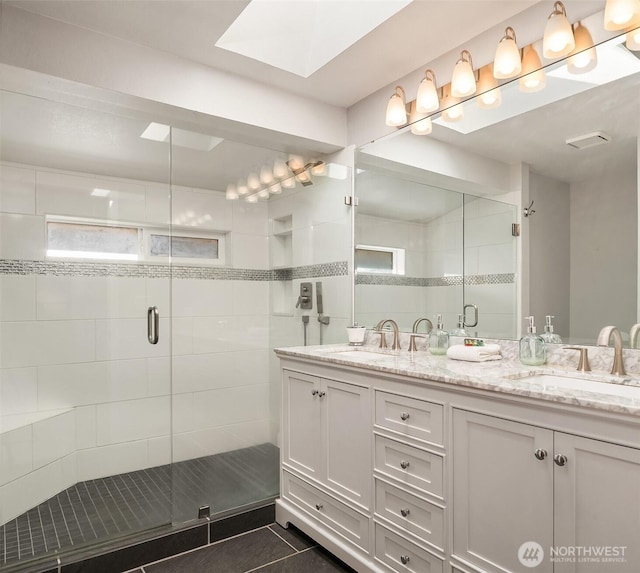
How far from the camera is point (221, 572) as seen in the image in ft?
6.44

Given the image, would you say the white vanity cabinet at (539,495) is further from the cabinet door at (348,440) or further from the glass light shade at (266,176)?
the glass light shade at (266,176)

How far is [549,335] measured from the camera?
1877mm

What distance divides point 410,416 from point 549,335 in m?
0.71

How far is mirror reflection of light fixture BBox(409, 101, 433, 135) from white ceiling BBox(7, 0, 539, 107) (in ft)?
0.74

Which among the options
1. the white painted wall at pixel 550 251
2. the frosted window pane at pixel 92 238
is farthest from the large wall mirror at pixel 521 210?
the frosted window pane at pixel 92 238

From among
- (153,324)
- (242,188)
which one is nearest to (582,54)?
(242,188)

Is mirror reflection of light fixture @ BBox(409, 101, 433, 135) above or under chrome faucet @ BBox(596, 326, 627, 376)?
above

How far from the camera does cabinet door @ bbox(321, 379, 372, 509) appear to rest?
1.87m

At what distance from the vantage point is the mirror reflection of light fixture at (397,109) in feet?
8.12

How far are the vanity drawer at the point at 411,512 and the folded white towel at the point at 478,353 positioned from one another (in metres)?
0.63

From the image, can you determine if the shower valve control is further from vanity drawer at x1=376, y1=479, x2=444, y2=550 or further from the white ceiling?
vanity drawer at x1=376, y1=479, x2=444, y2=550

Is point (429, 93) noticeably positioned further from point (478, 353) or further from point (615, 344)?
point (615, 344)

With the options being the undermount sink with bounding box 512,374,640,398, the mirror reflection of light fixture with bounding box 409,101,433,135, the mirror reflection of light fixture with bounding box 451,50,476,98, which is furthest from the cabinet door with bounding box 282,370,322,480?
the mirror reflection of light fixture with bounding box 451,50,476,98

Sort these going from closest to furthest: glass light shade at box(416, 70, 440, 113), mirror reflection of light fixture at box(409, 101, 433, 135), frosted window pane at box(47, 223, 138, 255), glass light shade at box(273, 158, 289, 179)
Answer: glass light shade at box(416, 70, 440, 113)
mirror reflection of light fixture at box(409, 101, 433, 135)
frosted window pane at box(47, 223, 138, 255)
glass light shade at box(273, 158, 289, 179)
